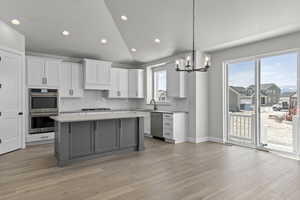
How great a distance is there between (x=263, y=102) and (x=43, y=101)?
5.72 m

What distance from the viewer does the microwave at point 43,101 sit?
5.20m

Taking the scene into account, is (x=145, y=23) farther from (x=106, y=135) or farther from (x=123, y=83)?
(x=106, y=135)

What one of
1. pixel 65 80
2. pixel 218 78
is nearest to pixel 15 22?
pixel 65 80

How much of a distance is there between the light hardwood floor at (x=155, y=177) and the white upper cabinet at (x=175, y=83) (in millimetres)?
1909

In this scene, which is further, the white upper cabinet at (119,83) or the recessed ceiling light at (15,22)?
the white upper cabinet at (119,83)

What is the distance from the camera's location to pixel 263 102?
4.74m

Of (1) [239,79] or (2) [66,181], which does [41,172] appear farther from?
(1) [239,79]

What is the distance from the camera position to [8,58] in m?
4.49

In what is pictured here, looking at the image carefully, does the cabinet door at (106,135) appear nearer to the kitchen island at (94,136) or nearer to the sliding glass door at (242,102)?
the kitchen island at (94,136)

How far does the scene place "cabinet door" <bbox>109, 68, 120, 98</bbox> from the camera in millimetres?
6922

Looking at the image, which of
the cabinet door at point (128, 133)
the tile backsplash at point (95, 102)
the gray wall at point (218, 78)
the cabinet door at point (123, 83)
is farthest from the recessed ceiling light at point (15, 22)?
the gray wall at point (218, 78)

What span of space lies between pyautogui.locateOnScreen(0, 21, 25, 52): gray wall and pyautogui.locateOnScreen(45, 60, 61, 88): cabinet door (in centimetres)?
77

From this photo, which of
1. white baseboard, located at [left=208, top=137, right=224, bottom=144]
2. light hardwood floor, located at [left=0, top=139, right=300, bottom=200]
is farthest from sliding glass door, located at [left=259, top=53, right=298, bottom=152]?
white baseboard, located at [left=208, top=137, right=224, bottom=144]

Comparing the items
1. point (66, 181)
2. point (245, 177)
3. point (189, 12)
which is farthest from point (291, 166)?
point (66, 181)
